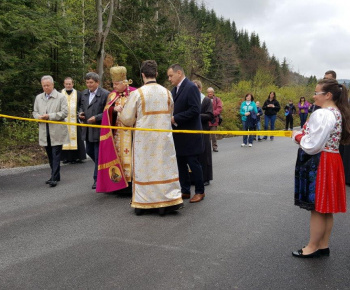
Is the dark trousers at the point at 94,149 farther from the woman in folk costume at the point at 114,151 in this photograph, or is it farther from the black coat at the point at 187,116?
the black coat at the point at 187,116

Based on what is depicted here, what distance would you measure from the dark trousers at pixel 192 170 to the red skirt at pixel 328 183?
2413 millimetres

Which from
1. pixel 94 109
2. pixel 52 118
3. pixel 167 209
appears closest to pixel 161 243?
pixel 167 209

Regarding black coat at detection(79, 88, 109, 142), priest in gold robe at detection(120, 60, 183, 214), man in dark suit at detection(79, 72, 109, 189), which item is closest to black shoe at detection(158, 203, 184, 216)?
priest in gold robe at detection(120, 60, 183, 214)

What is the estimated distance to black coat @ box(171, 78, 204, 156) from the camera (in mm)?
5570

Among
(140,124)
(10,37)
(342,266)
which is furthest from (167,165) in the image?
(10,37)

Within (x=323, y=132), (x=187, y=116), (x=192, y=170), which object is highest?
(x=187, y=116)

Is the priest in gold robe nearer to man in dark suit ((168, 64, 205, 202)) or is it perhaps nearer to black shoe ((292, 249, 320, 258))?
man in dark suit ((168, 64, 205, 202))

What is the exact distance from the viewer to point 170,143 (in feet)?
17.5

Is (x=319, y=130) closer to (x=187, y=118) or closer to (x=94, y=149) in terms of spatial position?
(x=187, y=118)

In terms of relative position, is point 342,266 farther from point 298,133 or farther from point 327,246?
point 298,133

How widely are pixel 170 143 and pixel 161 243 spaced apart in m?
1.57

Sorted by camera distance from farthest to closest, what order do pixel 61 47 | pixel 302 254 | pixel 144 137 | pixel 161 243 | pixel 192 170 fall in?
pixel 61 47 → pixel 192 170 → pixel 144 137 → pixel 161 243 → pixel 302 254

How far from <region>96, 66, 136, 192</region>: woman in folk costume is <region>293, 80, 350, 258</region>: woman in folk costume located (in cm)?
319

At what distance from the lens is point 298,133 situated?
3.83 m
